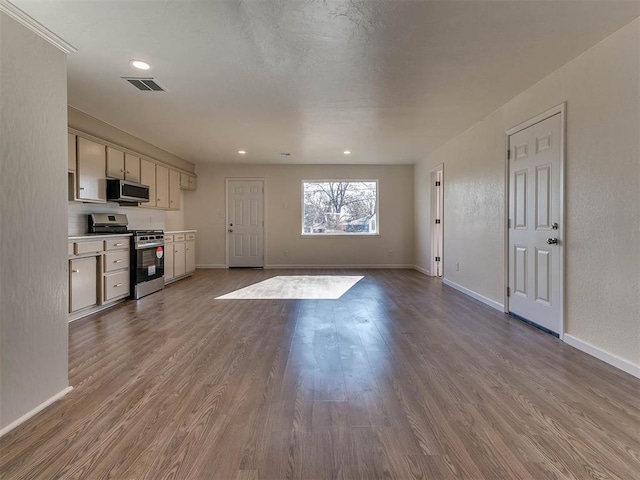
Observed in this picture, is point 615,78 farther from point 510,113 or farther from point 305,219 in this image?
point 305,219

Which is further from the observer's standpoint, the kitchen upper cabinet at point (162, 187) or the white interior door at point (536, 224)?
the kitchen upper cabinet at point (162, 187)

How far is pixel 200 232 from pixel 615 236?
7115mm

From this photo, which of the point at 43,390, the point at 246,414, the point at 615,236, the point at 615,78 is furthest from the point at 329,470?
the point at 615,78

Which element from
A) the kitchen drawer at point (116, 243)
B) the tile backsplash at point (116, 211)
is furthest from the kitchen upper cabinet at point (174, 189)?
the kitchen drawer at point (116, 243)

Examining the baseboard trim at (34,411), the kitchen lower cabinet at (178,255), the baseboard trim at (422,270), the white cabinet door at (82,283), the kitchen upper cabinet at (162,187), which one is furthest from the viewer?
the baseboard trim at (422,270)

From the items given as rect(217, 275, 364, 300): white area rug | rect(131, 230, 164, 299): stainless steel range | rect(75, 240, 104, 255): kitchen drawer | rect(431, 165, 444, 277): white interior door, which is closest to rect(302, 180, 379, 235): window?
rect(431, 165, 444, 277): white interior door

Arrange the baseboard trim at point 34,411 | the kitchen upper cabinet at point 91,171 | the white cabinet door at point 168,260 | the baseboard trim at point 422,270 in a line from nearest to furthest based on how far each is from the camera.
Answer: the baseboard trim at point 34,411, the kitchen upper cabinet at point 91,171, the white cabinet door at point 168,260, the baseboard trim at point 422,270

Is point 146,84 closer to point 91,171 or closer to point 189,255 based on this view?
point 91,171

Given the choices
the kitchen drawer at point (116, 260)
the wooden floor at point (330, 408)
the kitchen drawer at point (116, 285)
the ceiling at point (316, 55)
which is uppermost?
the ceiling at point (316, 55)

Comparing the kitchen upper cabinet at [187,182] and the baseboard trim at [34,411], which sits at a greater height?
the kitchen upper cabinet at [187,182]

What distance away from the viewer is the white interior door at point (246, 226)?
24.6 feet

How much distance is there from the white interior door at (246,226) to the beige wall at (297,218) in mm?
159

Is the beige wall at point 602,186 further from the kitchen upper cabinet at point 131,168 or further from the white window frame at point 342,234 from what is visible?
the kitchen upper cabinet at point 131,168

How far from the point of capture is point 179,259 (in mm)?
6000
